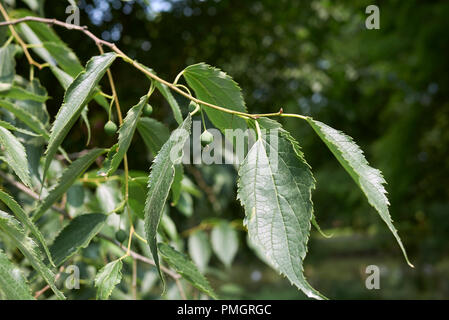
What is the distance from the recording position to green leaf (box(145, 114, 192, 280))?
44cm

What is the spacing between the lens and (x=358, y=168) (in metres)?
0.47

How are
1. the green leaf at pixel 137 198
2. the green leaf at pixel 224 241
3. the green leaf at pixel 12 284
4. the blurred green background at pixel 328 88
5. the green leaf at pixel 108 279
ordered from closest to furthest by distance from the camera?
the green leaf at pixel 12 284
the green leaf at pixel 108 279
the green leaf at pixel 137 198
the green leaf at pixel 224 241
the blurred green background at pixel 328 88

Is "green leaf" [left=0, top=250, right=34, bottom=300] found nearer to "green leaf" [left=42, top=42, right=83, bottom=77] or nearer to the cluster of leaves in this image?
the cluster of leaves

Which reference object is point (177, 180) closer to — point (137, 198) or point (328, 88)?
point (137, 198)

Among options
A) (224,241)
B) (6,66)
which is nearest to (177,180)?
(6,66)

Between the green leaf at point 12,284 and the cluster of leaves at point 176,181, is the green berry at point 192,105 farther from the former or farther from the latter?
the green leaf at point 12,284

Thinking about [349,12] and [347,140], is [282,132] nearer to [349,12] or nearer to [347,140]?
[347,140]

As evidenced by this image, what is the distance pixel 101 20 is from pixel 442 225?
658 cm

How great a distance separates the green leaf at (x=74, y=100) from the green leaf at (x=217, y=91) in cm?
11

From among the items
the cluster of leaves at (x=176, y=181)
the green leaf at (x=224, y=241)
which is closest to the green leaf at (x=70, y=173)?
the cluster of leaves at (x=176, y=181)

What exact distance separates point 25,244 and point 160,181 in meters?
0.14

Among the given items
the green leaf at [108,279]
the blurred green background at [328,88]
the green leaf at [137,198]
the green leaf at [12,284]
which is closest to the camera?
the green leaf at [12,284]

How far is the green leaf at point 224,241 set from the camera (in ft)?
4.60
